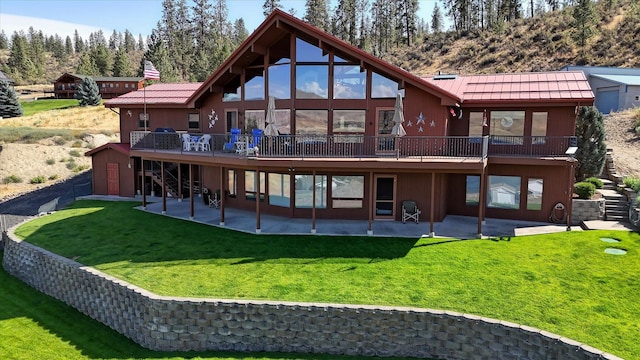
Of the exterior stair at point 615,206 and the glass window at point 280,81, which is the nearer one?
the exterior stair at point 615,206

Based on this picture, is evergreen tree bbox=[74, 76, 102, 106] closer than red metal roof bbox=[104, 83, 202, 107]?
No

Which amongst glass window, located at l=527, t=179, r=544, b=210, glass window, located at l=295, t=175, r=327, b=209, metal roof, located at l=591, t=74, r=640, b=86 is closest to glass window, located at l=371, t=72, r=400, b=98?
glass window, located at l=295, t=175, r=327, b=209

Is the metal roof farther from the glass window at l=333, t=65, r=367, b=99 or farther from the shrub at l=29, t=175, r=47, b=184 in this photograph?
the shrub at l=29, t=175, r=47, b=184

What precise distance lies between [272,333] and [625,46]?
5892 cm

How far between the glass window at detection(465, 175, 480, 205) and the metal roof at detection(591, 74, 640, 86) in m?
23.2

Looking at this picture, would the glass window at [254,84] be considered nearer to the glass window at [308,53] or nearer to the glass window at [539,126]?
the glass window at [308,53]

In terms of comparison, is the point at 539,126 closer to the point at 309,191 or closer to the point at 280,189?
the point at 309,191

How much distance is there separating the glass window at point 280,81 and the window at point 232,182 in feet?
15.6

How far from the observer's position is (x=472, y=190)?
2122cm

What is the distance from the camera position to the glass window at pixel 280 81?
2041 cm

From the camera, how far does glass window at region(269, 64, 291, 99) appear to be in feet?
66.9

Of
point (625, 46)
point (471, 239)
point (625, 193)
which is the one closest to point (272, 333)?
point (471, 239)

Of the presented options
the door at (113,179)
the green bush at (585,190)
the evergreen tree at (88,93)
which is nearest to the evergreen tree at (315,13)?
the evergreen tree at (88,93)

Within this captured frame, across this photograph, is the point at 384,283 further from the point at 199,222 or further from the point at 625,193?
the point at 625,193
